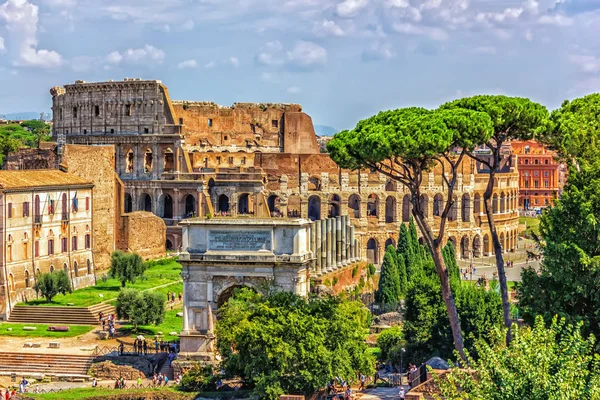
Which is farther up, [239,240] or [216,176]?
[216,176]

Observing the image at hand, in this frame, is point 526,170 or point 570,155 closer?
point 570,155

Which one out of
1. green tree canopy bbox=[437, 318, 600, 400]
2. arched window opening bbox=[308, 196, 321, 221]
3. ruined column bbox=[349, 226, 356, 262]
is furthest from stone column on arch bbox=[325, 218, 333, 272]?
green tree canopy bbox=[437, 318, 600, 400]

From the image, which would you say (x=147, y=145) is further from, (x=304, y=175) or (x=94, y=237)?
(x=94, y=237)

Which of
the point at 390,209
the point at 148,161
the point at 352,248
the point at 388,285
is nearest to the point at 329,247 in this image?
the point at 352,248

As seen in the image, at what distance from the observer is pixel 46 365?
42.3 metres

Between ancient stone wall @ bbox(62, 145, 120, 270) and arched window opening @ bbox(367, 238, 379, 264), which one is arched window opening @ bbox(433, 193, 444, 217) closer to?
arched window opening @ bbox(367, 238, 379, 264)

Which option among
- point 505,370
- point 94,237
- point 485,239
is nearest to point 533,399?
point 505,370

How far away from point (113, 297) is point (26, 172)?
8.03 meters

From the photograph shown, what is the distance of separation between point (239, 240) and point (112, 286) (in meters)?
19.0

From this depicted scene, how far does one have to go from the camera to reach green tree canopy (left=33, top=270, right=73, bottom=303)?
5022cm

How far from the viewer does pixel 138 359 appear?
136 ft

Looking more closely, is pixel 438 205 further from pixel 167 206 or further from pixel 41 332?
pixel 41 332

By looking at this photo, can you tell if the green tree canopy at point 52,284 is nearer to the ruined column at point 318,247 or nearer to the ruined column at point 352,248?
the ruined column at point 318,247

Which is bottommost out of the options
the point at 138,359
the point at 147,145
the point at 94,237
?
the point at 138,359
